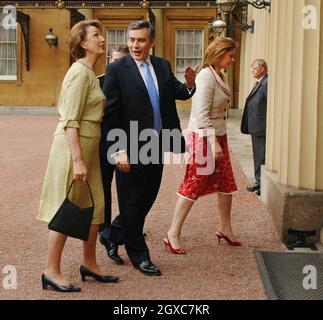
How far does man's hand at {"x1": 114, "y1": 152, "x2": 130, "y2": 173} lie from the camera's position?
457 cm

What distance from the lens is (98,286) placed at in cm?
440

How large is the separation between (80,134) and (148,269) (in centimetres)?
114

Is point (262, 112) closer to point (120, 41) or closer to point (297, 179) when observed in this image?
point (297, 179)

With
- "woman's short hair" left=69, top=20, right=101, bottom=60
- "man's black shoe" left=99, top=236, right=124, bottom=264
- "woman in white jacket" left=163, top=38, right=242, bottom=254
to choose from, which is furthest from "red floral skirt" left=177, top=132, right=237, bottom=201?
"woman's short hair" left=69, top=20, right=101, bottom=60

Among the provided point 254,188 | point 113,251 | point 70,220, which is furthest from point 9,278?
point 254,188

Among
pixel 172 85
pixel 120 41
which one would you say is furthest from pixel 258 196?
pixel 120 41

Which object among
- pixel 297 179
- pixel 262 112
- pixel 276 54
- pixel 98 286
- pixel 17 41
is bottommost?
pixel 98 286

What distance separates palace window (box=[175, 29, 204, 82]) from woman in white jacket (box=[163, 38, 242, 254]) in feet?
66.5

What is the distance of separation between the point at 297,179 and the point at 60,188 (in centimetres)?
Answer: 235

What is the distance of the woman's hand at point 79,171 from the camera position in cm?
412

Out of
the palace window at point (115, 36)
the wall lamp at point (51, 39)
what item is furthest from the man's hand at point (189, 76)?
the palace window at point (115, 36)

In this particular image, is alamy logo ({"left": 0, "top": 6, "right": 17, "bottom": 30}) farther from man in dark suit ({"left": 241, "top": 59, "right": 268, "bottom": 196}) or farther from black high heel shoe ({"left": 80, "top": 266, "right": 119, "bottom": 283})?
black high heel shoe ({"left": 80, "top": 266, "right": 119, "bottom": 283})

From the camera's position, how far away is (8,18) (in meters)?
25.5
